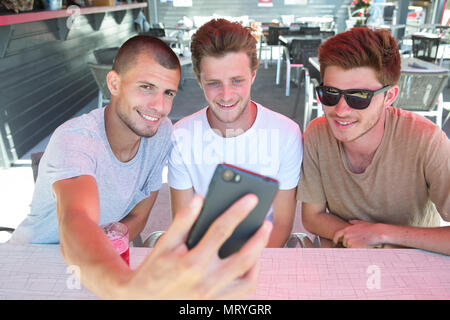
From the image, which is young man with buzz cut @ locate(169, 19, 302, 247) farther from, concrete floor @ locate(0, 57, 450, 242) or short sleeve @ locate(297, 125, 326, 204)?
concrete floor @ locate(0, 57, 450, 242)

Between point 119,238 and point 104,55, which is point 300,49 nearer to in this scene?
point 104,55

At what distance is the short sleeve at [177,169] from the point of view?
1.77 m

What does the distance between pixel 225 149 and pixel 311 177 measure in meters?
0.45

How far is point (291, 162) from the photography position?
172 centimetres

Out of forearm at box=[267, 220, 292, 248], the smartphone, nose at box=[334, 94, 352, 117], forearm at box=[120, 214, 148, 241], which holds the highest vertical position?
the smartphone

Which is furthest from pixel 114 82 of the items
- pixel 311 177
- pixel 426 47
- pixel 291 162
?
pixel 426 47

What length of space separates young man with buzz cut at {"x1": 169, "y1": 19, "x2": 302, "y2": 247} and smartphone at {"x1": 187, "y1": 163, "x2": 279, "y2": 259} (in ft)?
3.81

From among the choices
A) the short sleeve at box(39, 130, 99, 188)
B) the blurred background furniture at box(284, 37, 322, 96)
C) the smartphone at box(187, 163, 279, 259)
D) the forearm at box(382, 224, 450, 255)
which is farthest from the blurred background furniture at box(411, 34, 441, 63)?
the smartphone at box(187, 163, 279, 259)

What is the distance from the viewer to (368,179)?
153 cm

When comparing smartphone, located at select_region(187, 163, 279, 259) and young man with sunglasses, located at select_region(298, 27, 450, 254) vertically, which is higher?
smartphone, located at select_region(187, 163, 279, 259)

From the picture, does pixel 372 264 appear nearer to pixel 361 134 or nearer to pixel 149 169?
pixel 361 134

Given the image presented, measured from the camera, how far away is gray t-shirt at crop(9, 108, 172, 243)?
1261 millimetres

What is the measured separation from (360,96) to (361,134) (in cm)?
16
